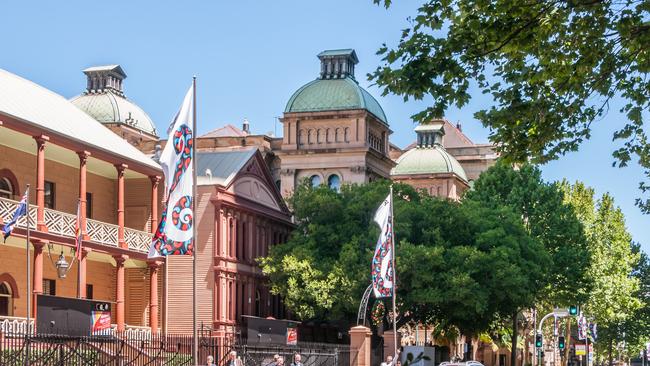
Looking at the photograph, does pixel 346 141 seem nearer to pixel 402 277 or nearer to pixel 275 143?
pixel 275 143

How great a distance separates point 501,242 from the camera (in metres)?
67.3

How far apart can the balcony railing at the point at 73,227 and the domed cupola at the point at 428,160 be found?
205 feet

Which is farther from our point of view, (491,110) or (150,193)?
(150,193)

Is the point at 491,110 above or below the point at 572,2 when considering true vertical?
below

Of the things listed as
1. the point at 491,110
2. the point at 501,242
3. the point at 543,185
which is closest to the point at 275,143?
the point at 543,185

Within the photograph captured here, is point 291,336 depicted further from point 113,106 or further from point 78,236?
point 113,106

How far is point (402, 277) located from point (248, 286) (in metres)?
9.38

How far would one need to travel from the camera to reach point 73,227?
50656 mm

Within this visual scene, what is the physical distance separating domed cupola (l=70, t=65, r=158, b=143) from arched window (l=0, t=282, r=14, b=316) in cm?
5344

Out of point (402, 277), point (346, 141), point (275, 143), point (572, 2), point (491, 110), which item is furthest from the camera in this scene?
point (275, 143)

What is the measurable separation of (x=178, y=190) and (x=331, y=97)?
69.7m

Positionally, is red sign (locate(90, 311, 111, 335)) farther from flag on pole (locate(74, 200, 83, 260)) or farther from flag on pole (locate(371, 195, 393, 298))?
flag on pole (locate(371, 195, 393, 298))

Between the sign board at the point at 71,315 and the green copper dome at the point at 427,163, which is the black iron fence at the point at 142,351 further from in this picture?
the green copper dome at the point at 427,163

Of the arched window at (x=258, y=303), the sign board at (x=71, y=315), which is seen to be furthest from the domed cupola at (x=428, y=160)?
the sign board at (x=71, y=315)
